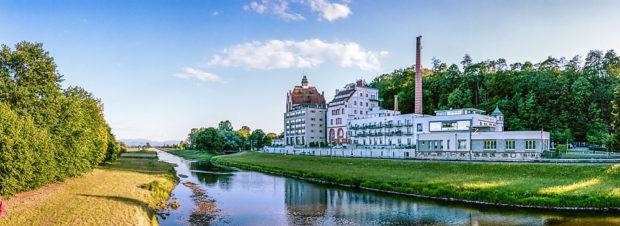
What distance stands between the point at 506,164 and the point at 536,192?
1116 centimetres

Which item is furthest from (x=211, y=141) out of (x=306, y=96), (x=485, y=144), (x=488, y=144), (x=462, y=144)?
(x=488, y=144)

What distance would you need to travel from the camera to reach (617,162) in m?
41.2

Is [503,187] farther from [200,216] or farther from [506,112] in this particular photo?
[506,112]

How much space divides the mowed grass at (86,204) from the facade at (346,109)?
65262 millimetres

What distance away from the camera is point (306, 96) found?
4909 inches

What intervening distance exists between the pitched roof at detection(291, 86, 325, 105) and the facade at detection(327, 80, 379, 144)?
16987mm

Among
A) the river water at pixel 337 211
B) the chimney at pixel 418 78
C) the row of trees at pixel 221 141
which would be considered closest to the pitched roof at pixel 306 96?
the row of trees at pixel 221 141

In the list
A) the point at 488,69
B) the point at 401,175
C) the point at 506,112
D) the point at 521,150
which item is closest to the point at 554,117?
the point at 506,112

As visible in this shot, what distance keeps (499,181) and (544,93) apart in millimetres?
61527

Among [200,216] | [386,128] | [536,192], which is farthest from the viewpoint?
[386,128]

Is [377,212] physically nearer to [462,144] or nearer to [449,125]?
[462,144]

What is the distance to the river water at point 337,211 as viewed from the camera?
2836 cm

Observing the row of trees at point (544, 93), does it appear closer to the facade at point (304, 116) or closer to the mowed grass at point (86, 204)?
the facade at point (304, 116)

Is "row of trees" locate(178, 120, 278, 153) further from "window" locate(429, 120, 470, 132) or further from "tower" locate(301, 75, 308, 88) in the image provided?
"window" locate(429, 120, 470, 132)
